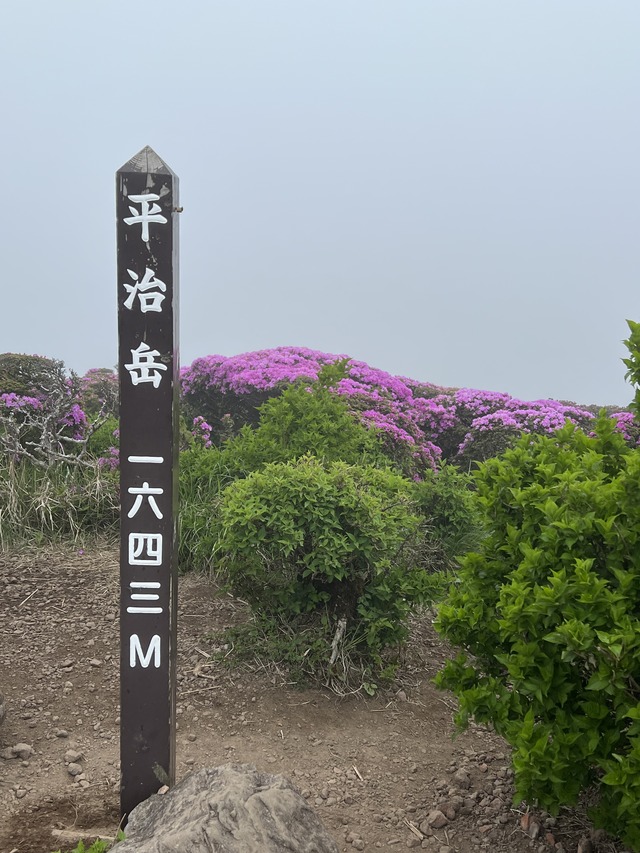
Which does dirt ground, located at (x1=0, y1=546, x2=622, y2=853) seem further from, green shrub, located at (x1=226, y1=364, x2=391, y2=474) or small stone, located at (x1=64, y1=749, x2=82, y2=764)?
green shrub, located at (x1=226, y1=364, x2=391, y2=474)

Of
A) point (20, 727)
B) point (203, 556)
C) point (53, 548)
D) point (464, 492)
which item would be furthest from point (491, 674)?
point (53, 548)

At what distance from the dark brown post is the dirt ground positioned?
544mm

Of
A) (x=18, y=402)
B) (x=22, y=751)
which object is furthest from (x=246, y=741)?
(x=18, y=402)

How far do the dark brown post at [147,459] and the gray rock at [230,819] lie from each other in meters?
0.34

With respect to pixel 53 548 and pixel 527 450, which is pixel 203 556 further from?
pixel 527 450

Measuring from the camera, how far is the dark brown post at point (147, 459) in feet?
10.5

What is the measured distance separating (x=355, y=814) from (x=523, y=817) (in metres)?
0.80

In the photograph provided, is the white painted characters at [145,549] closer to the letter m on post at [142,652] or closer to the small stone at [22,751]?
the letter m on post at [142,652]

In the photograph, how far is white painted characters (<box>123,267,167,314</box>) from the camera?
10.5 feet

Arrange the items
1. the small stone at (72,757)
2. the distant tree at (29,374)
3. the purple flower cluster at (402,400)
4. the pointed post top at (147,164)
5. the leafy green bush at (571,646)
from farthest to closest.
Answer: the purple flower cluster at (402,400) < the distant tree at (29,374) < the small stone at (72,757) < the pointed post top at (147,164) < the leafy green bush at (571,646)

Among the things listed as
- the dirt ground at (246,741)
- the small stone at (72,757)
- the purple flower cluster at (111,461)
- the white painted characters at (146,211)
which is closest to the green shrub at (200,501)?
the dirt ground at (246,741)

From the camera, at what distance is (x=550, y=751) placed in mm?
2666

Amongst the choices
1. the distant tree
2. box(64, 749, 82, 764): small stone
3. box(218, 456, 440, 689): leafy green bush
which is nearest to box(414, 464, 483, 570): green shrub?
box(218, 456, 440, 689): leafy green bush

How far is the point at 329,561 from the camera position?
14.5 ft
